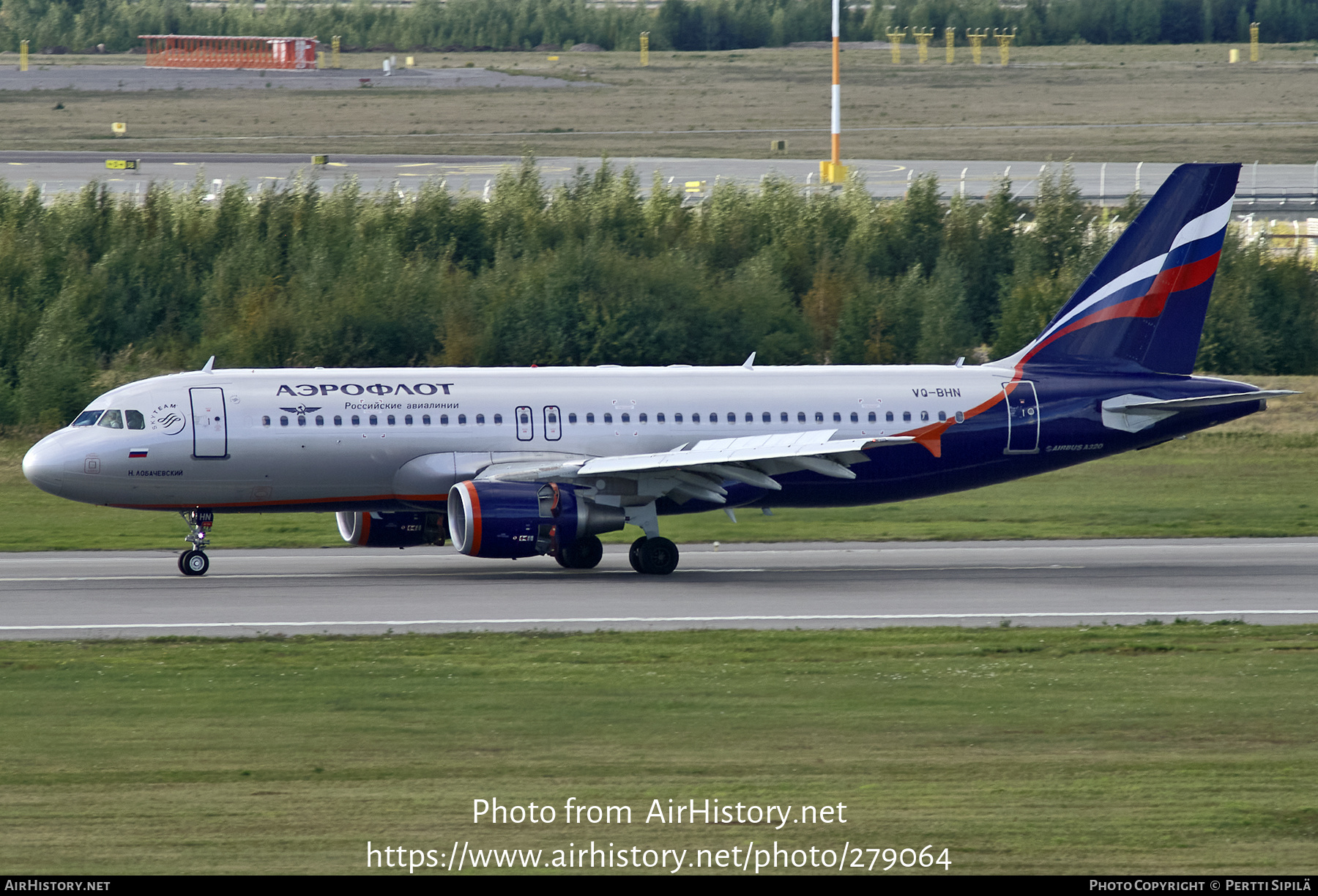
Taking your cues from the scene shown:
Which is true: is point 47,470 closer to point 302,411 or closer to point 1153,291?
point 302,411

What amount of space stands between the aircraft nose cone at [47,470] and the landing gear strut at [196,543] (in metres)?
2.38

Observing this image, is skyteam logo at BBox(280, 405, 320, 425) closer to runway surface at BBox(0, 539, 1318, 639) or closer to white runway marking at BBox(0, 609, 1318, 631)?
runway surface at BBox(0, 539, 1318, 639)

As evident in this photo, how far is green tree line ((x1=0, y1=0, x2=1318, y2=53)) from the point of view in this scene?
537 ft

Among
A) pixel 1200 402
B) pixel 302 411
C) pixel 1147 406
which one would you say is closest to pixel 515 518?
pixel 302 411

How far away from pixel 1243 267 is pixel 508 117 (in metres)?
65.3

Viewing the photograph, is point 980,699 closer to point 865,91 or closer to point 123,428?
point 123,428

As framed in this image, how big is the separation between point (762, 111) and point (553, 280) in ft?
229

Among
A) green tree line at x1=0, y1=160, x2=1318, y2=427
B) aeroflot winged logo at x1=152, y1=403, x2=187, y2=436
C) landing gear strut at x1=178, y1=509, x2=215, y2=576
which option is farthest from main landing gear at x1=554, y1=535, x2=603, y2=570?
green tree line at x1=0, y1=160, x2=1318, y2=427

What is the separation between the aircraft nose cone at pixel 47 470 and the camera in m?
31.7

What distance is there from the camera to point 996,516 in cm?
4125

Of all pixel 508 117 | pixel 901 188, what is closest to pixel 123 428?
pixel 901 188

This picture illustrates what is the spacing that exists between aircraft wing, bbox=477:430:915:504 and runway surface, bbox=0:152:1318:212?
41.0m

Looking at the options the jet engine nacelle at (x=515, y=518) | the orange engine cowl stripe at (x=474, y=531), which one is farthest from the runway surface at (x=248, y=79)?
the orange engine cowl stripe at (x=474, y=531)

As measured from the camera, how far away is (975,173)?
87688mm
